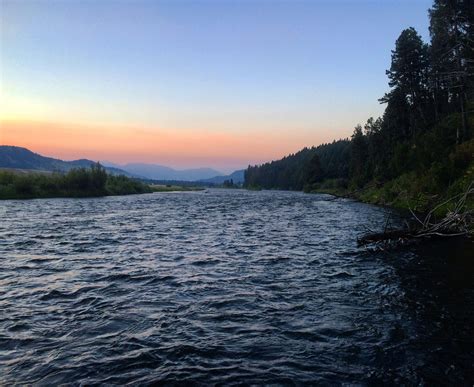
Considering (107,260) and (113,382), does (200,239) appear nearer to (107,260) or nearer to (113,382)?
(107,260)

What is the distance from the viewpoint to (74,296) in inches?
557

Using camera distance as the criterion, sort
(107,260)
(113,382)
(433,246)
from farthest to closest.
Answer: (433,246) < (107,260) < (113,382)

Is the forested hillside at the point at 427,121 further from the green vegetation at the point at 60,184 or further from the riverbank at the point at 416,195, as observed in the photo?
the green vegetation at the point at 60,184

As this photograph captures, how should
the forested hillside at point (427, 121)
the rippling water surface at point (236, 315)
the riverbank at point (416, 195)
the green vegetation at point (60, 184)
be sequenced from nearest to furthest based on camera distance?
1. the rippling water surface at point (236, 315)
2. the riverbank at point (416, 195)
3. the forested hillside at point (427, 121)
4. the green vegetation at point (60, 184)

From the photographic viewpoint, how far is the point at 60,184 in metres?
91.4

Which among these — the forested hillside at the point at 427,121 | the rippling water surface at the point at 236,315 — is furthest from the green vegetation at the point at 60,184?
the forested hillside at the point at 427,121

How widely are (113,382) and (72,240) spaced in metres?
21.1

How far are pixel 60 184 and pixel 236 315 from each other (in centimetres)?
9045

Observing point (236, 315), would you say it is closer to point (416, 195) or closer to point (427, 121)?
→ point (416, 195)

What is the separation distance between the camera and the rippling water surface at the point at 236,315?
884 centimetres

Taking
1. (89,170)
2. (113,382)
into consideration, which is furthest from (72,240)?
(89,170)

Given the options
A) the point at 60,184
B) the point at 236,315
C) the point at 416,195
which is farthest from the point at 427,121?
the point at 60,184

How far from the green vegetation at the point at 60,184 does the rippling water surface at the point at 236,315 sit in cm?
6572

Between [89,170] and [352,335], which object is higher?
[89,170]
